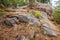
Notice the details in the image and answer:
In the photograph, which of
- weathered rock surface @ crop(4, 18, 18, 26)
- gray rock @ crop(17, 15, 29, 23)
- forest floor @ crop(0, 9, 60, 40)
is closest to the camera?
forest floor @ crop(0, 9, 60, 40)

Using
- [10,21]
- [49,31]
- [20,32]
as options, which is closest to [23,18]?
[10,21]

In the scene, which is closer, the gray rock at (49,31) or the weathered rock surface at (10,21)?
the gray rock at (49,31)

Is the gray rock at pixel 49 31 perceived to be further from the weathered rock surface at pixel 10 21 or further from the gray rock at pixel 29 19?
the weathered rock surface at pixel 10 21

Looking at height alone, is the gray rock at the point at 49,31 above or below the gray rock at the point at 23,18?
below

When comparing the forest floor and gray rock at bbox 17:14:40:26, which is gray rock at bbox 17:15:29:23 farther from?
the forest floor

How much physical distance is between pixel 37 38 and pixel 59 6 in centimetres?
256

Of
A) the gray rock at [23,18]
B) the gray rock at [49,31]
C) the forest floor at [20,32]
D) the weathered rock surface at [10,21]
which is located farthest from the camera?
the gray rock at [23,18]

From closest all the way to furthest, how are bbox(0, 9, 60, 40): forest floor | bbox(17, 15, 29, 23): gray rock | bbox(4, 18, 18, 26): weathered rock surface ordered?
bbox(0, 9, 60, 40): forest floor → bbox(4, 18, 18, 26): weathered rock surface → bbox(17, 15, 29, 23): gray rock

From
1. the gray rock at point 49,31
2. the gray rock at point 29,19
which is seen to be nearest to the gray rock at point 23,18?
the gray rock at point 29,19

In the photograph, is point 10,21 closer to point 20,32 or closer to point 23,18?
point 23,18

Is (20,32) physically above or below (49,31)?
above

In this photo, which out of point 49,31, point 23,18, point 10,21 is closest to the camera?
point 49,31

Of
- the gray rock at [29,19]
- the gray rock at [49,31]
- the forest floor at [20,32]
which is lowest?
the gray rock at [49,31]

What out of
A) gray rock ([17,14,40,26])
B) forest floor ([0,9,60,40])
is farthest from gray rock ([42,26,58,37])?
gray rock ([17,14,40,26])
